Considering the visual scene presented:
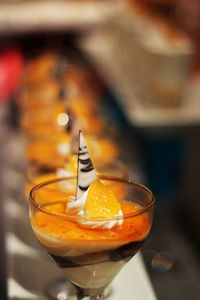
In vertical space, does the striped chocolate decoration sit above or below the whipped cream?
above

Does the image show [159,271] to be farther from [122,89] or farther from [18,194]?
[122,89]

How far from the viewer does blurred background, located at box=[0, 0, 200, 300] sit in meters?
1.32

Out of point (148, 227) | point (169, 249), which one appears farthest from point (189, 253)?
point (148, 227)

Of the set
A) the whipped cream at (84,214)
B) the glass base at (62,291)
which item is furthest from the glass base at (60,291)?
the whipped cream at (84,214)

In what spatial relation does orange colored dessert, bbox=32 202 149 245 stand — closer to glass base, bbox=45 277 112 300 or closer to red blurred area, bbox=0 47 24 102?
glass base, bbox=45 277 112 300

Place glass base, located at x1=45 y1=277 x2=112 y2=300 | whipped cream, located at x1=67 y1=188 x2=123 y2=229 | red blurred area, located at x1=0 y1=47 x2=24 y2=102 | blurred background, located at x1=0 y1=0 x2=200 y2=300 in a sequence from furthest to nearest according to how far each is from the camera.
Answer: red blurred area, located at x1=0 y1=47 x2=24 y2=102 < blurred background, located at x1=0 y1=0 x2=200 y2=300 < glass base, located at x1=45 y1=277 x2=112 y2=300 < whipped cream, located at x1=67 y1=188 x2=123 y2=229

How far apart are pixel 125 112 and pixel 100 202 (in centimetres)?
164

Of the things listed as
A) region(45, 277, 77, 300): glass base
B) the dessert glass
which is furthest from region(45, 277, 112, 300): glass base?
the dessert glass

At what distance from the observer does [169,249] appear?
2193 mm

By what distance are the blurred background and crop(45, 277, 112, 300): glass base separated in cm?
7

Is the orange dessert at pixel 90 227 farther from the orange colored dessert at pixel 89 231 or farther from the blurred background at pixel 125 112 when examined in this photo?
the blurred background at pixel 125 112

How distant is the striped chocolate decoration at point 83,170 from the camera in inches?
28.7

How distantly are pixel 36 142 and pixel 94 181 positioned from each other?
22.9 inches

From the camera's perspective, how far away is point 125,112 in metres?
2.35
